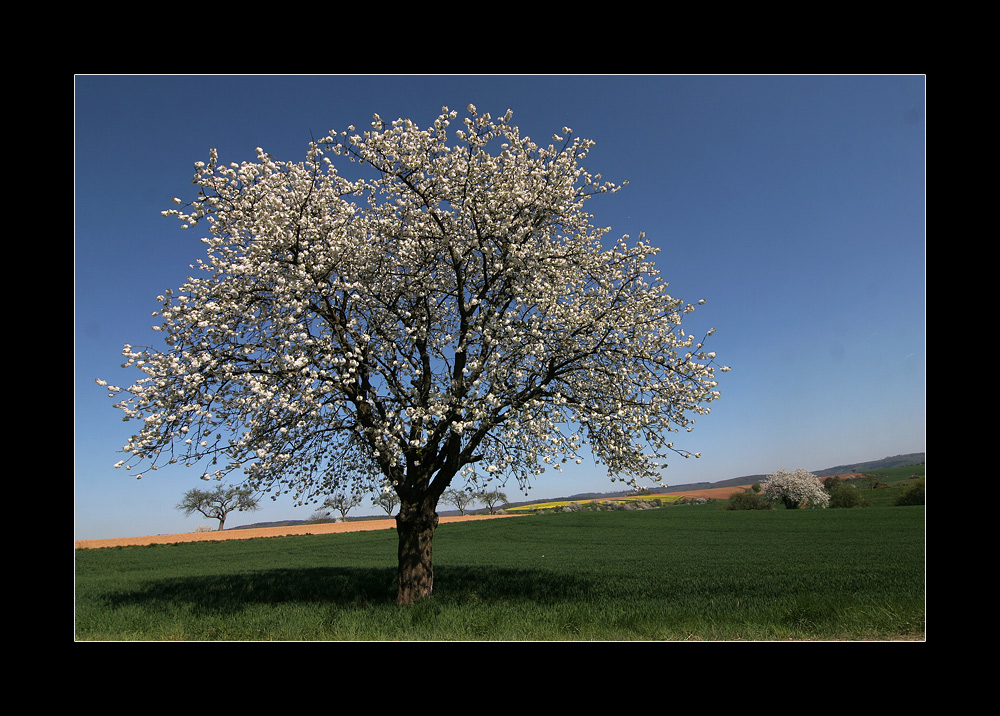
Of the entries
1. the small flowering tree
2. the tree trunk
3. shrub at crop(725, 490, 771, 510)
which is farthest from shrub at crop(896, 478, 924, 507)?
the tree trunk

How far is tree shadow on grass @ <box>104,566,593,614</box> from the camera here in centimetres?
1435

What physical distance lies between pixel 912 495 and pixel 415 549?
5949 cm

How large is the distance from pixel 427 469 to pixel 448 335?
340cm

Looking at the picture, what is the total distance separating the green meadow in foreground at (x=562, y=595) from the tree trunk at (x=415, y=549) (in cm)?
54

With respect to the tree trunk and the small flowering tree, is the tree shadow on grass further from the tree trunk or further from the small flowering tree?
the small flowering tree

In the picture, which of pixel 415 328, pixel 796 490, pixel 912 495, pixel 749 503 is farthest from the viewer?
pixel 749 503

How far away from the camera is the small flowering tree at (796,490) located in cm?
6269

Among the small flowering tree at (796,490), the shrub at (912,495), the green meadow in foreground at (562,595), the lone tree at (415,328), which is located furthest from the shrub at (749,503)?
the lone tree at (415,328)

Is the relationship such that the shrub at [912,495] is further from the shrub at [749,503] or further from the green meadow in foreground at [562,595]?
the green meadow in foreground at [562,595]

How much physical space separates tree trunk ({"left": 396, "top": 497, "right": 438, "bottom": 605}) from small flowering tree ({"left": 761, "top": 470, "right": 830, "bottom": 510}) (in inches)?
2547

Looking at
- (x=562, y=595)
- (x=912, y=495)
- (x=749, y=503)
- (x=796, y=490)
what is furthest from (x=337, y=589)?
(x=749, y=503)

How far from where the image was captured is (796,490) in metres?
64.2

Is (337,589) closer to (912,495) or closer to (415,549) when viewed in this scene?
(415,549)

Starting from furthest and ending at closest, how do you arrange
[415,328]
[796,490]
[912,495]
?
[796,490]
[912,495]
[415,328]
